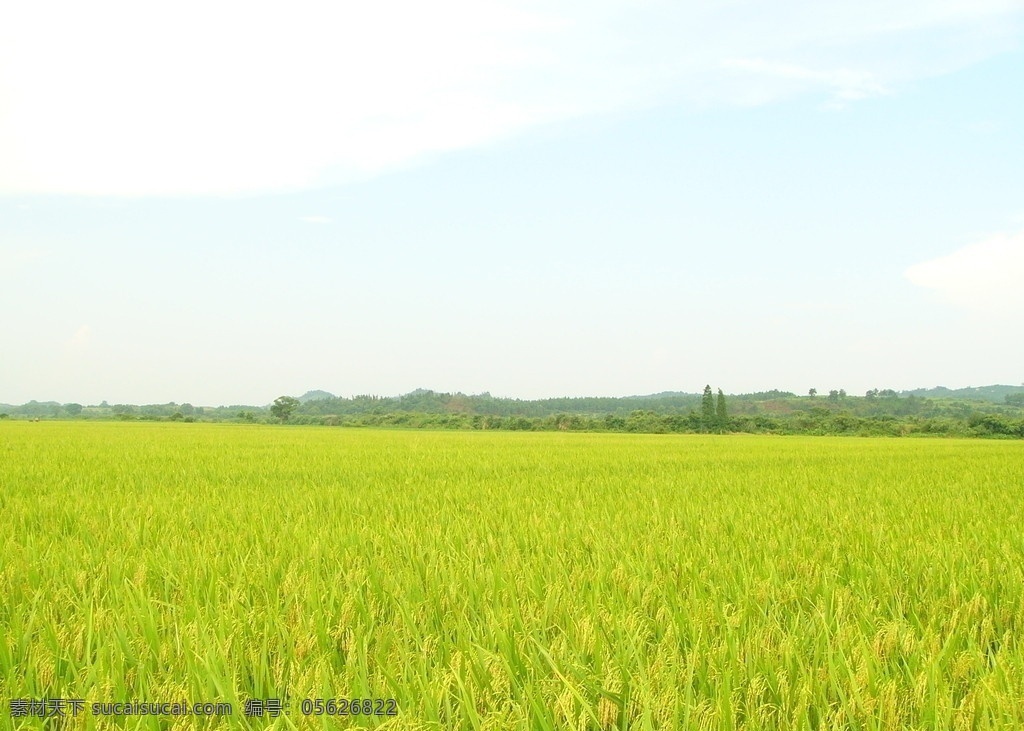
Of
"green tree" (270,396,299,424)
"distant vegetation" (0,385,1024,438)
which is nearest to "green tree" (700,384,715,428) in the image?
"distant vegetation" (0,385,1024,438)

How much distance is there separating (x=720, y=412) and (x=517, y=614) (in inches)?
2089

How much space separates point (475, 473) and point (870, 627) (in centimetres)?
726

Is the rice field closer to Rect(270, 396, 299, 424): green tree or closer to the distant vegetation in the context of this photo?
the distant vegetation

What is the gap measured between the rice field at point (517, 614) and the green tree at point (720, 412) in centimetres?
4685

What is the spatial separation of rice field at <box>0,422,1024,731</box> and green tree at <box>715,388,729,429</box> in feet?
154

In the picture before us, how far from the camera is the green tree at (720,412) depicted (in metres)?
51.0

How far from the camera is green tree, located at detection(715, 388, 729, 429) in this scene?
167 feet

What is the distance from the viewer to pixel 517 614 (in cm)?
231

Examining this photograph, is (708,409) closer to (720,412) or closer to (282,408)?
(720,412)

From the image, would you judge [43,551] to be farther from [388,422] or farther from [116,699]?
[388,422]

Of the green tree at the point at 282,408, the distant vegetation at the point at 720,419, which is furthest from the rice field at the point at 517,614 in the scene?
the green tree at the point at 282,408

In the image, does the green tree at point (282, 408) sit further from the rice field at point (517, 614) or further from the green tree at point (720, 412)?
the rice field at point (517, 614)

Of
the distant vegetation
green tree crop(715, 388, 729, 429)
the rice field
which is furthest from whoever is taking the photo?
green tree crop(715, 388, 729, 429)

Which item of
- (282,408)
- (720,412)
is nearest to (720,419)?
(720,412)
